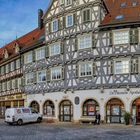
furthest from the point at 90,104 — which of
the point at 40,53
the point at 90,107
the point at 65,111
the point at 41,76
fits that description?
the point at 40,53

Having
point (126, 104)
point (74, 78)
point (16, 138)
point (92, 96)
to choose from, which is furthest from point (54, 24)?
point (16, 138)

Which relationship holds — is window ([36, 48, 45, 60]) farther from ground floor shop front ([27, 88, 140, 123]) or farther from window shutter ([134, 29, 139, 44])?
window shutter ([134, 29, 139, 44])

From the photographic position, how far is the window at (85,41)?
3203 cm

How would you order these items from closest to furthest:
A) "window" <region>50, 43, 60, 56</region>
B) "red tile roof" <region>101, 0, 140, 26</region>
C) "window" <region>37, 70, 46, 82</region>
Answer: "red tile roof" <region>101, 0, 140, 26</region> → "window" <region>50, 43, 60, 56</region> → "window" <region>37, 70, 46, 82</region>

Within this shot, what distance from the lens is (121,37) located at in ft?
98.9

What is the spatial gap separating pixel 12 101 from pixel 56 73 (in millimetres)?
13274

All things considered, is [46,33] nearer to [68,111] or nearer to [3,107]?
[68,111]

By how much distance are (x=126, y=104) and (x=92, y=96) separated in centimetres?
391

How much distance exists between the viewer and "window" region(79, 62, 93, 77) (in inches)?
1253

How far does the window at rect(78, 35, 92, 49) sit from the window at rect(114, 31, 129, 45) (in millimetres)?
2991

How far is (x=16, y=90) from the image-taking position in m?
43.9

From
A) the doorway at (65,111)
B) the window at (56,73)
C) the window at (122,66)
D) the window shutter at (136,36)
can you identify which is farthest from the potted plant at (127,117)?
the window at (56,73)

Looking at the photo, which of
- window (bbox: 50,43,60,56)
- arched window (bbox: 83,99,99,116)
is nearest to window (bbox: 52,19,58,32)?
window (bbox: 50,43,60,56)

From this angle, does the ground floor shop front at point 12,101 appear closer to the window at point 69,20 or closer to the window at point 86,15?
the window at point 69,20
